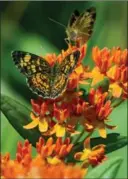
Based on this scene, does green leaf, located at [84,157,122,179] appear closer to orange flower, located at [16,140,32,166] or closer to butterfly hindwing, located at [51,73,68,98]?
orange flower, located at [16,140,32,166]

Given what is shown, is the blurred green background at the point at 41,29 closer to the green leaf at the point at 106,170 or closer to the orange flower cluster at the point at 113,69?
the orange flower cluster at the point at 113,69

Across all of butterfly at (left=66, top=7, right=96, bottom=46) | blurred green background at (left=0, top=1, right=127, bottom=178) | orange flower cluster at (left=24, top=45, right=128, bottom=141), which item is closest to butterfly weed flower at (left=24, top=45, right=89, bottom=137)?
orange flower cluster at (left=24, top=45, right=128, bottom=141)

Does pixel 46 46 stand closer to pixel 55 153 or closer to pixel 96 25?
pixel 96 25

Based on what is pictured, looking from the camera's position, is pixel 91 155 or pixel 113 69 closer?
pixel 91 155

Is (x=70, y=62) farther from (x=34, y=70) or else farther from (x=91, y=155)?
(x=91, y=155)

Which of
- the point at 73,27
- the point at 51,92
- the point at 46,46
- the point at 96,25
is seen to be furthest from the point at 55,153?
the point at 96,25

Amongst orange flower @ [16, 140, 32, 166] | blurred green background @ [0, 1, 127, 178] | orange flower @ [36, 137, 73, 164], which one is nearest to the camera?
orange flower @ [16, 140, 32, 166]

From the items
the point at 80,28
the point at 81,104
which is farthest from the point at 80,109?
the point at 80,28
